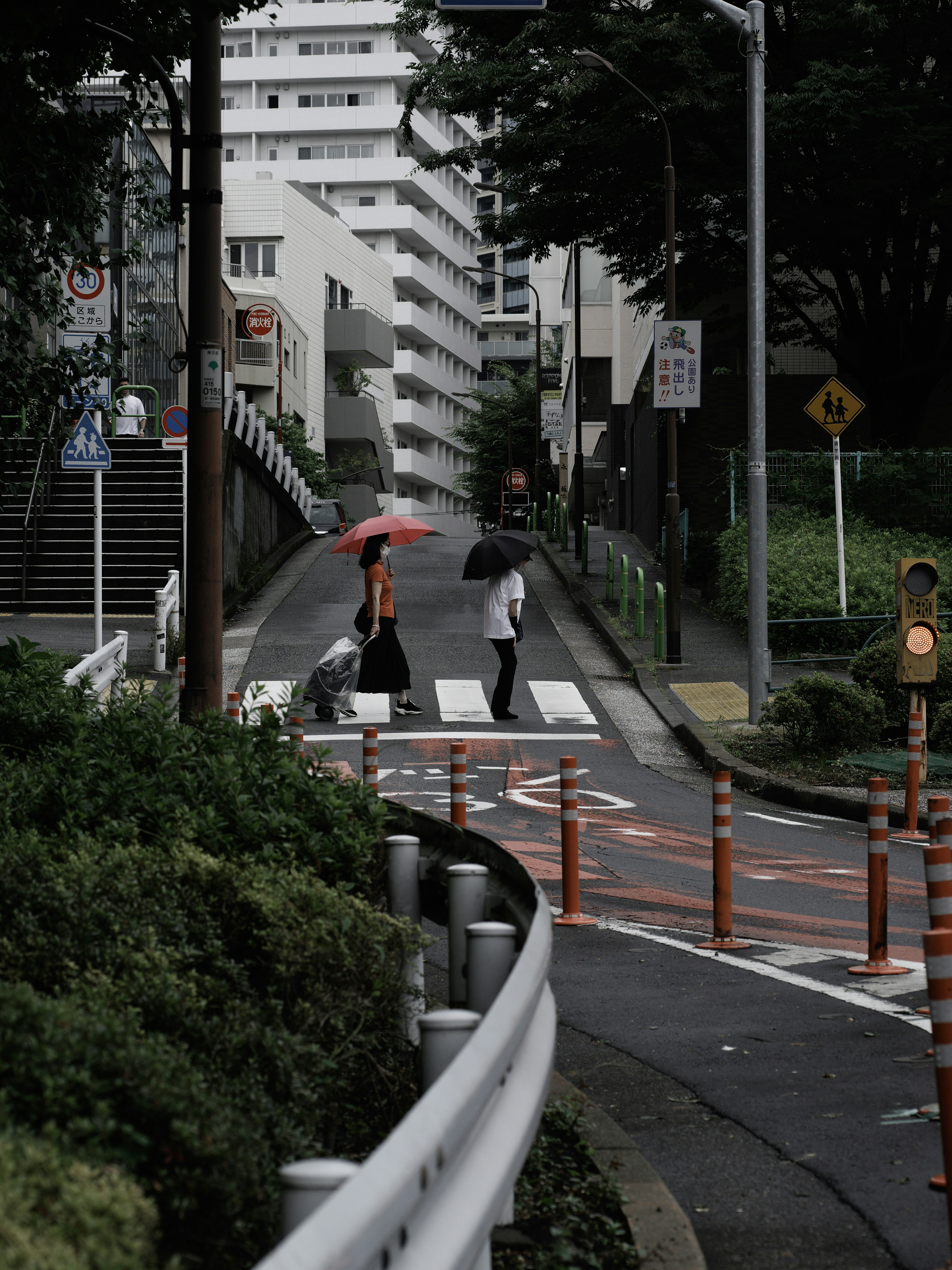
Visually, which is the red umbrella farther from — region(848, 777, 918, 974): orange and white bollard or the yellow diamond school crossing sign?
region(848, 777, 918, 974): orange and white bollard

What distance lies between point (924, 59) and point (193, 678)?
807 inches

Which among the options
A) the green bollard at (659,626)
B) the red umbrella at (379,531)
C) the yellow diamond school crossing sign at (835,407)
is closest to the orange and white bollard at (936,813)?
the red umbrella at (379,531)

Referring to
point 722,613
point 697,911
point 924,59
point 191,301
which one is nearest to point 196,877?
point 697,911

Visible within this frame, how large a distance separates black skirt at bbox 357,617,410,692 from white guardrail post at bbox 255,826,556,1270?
1279cm

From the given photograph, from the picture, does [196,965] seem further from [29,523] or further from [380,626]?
[29,523]

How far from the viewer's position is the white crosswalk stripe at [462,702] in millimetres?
17281

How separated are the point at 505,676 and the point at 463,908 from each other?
41.9ft

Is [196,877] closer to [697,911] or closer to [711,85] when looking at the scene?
[697,911]

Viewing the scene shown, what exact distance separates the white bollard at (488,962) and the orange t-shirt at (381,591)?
13119mm

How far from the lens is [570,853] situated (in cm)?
822

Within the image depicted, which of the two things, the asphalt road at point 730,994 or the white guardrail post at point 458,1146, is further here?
the asphalt road at point 730,994

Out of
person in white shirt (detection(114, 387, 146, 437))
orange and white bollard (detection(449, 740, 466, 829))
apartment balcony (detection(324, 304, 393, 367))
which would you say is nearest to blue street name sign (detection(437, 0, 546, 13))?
orange and white bollard (detection(449, 740, 466, 829))

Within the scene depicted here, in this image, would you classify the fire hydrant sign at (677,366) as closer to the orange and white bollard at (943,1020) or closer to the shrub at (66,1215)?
the orange and white bollard at (943,1020)

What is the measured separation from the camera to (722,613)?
2536 cm
